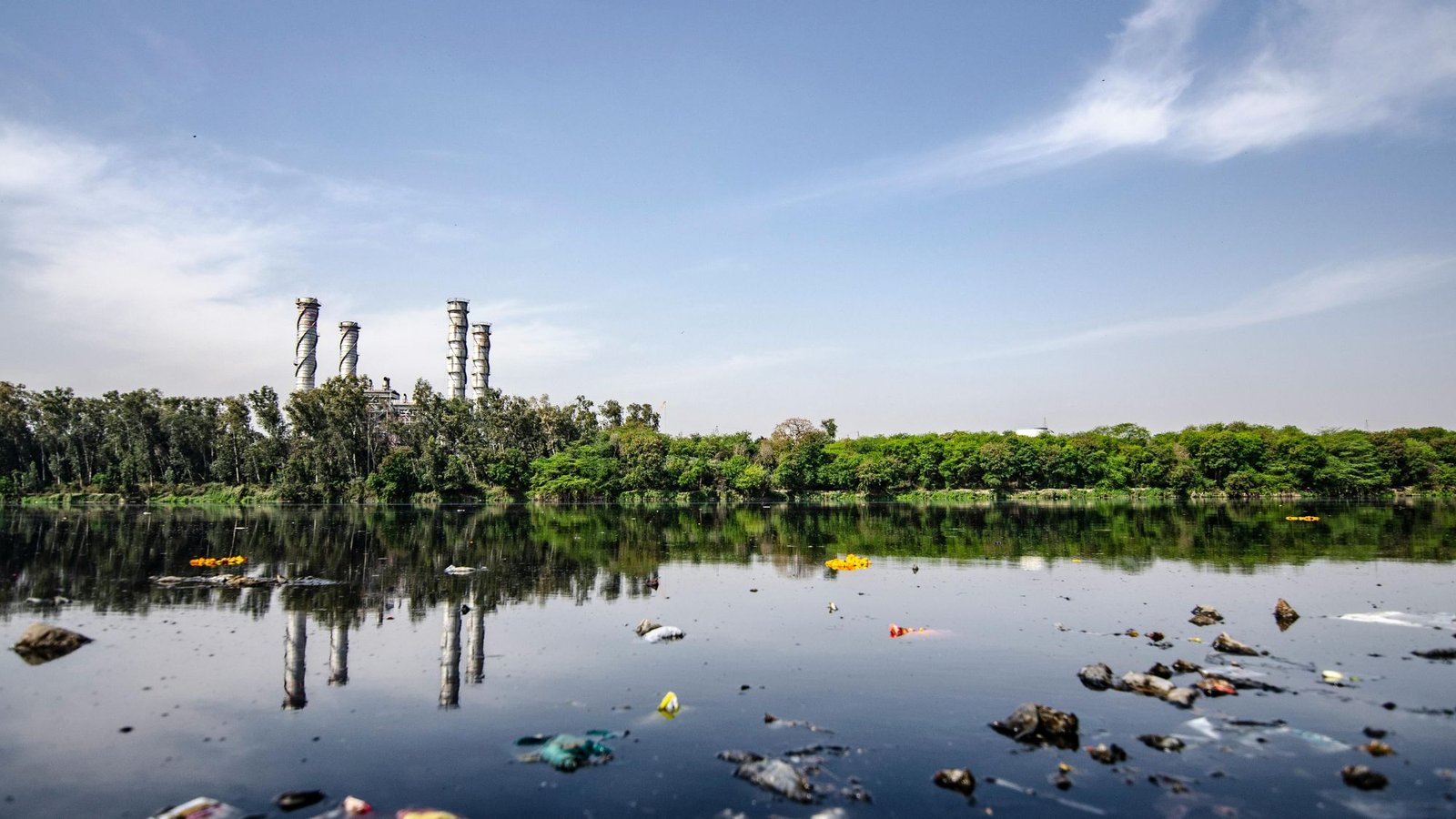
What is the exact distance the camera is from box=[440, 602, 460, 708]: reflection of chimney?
13805 mm

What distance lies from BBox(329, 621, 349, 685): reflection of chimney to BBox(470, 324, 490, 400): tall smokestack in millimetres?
121192

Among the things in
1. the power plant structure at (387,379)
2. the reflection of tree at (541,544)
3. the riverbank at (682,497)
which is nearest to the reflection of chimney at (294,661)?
the reflection of tree at (541,544)

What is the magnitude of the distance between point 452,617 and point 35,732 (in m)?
8.85

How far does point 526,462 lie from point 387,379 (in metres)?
48.6

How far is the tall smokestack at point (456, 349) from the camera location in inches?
5325

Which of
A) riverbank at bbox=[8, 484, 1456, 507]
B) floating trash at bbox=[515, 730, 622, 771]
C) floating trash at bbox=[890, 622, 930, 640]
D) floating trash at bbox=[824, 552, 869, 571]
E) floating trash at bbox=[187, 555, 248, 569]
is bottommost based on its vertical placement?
floating trash at bbox=[515, 730, 622, 771]

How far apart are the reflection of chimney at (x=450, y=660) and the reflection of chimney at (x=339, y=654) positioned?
5.39ft

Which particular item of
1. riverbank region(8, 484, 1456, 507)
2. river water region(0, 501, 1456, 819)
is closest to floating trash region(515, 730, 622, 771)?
river water region(0, 501, 1456, 819)

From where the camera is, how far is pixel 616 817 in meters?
9.30

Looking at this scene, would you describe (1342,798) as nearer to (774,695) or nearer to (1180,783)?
(1180,783)

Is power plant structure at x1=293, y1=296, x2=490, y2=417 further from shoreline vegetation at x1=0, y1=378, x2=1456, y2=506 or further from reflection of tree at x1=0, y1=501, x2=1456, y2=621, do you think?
reflection of tree at x1=0, y1=501, x2=1456, y2=621

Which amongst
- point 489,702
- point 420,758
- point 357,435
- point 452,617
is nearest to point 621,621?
point 452,617

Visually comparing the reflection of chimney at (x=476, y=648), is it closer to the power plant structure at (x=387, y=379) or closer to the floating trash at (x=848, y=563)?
the floating trash at (x=848, y=563)

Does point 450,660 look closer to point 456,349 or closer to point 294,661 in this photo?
point 294,661
